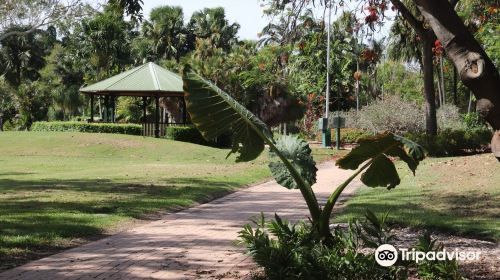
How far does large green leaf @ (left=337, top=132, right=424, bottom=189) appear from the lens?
17.3 feet

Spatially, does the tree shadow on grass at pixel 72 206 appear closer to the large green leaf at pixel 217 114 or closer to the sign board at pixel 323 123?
the large green leaf at pixel 217 114

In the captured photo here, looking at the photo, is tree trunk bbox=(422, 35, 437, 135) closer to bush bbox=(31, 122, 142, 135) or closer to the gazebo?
the gazebo

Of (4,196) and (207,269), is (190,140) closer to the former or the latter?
(4,196)

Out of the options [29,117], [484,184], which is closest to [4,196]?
[484,184]

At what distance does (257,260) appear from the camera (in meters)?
5.26

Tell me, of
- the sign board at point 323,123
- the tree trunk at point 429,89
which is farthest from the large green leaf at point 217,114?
the sign board at point 323,123

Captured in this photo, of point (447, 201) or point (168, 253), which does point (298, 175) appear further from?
point (447, 201)

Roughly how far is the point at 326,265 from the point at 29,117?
52.2 meters

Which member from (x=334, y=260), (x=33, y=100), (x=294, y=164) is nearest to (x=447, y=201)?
(x=294, y=164)

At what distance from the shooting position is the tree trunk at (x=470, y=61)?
4445 millimetres

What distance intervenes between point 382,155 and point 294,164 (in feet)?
3.23

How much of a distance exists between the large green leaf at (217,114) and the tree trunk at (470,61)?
1865mm

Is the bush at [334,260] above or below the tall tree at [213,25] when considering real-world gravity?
below

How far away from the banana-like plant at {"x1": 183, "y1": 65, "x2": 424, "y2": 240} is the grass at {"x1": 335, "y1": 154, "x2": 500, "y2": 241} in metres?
2.51
